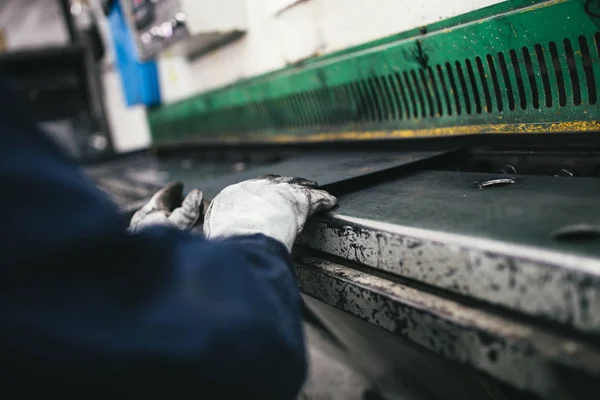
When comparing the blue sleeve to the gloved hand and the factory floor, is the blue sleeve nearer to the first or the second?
the gloved hand

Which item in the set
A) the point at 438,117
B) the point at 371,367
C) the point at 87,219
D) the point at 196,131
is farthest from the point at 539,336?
the point at 196,131

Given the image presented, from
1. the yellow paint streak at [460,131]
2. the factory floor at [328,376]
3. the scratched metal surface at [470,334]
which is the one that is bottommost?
the factory floor at [328,376]

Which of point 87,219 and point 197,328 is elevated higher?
point 87,219

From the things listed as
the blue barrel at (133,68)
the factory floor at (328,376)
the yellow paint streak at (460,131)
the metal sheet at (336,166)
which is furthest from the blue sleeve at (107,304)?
the blue barrel at (133,68)

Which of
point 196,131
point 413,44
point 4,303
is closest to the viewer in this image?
point 4,303

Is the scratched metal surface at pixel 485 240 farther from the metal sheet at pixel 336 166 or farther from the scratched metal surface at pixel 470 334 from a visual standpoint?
the metal sheet at pixel 336 166

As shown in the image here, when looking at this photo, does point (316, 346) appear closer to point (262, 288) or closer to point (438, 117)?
point (438, 117)

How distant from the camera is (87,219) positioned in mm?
533

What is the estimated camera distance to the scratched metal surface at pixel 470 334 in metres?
0.51

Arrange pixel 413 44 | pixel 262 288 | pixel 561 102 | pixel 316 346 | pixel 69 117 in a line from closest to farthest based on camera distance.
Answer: pixel 262 288 < pixel 561 102 < pixel 413 44 < pixel 316 346 < pixel 69 117

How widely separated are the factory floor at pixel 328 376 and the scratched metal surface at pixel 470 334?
0.90 m

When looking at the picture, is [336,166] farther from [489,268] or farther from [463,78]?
[489,268]

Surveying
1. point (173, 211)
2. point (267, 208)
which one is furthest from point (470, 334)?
point (173, 211)

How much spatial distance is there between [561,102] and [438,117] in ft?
1.07
